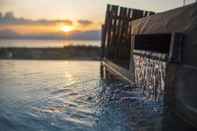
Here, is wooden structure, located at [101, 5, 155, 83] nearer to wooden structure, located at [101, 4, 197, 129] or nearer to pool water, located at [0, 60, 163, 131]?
pool water, located at [0, 60, 163, 131]

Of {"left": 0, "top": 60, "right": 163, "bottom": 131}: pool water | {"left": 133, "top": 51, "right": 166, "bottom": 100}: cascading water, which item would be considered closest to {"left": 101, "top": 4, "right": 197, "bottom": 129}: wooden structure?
{"left": 133, "top": 51, "right": 166, "bottom": 100}: cascading water

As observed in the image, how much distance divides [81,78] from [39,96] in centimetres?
446

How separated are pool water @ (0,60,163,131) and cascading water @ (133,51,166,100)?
246 millimetres

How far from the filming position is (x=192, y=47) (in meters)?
5.85

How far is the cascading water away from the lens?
7301mm

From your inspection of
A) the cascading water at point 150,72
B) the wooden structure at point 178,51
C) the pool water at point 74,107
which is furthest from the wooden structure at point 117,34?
the wooden structure at point 178,51

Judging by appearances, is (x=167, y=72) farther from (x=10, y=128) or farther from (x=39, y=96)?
(x=39, y=96)

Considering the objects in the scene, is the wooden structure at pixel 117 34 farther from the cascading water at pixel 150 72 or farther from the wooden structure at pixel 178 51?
the wooden structure at pixel 178 51

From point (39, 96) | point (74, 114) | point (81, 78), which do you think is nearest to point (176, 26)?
point (74, 114)

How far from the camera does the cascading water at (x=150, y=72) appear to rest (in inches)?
287

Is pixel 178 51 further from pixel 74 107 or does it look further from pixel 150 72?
pixel 74 107

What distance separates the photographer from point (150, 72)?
8305mm

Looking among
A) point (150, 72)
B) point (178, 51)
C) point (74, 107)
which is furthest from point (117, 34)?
point (178, 51)

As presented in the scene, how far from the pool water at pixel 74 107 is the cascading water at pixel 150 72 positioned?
0.81 feet
